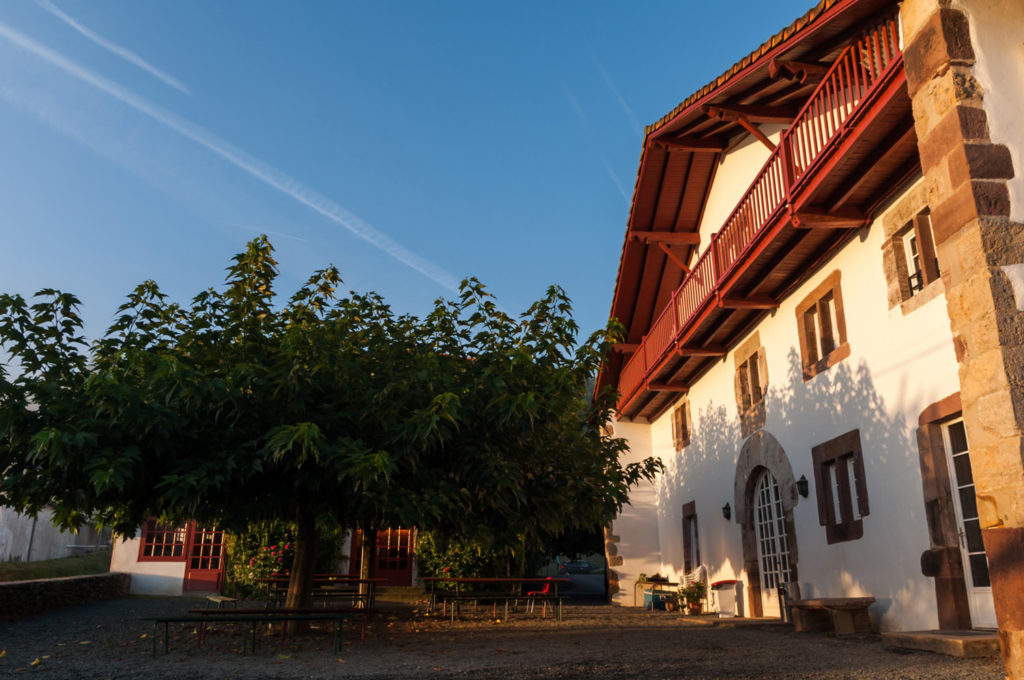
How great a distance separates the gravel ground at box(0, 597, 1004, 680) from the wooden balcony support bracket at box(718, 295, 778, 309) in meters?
4.41

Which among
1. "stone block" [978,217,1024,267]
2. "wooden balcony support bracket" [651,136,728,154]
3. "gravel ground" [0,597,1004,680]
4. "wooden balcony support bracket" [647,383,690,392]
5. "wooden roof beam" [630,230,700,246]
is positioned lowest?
"gravel ground" [0,597,1004,680]

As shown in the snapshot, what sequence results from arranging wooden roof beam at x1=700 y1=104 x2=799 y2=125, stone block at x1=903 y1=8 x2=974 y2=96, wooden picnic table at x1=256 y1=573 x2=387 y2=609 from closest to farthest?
stone block at x1=903 y1=8 x2=974 y2=96 → wooden roof beam at x1=700 y1=104 x2=799 y2=125 → wooden picnic table at x1=256 y1=573 x2=387 y2=609

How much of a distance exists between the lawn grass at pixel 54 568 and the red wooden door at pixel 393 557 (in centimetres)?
659

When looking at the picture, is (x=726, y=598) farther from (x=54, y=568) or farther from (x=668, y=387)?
(x=54, y=568)

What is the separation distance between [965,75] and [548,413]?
477cm

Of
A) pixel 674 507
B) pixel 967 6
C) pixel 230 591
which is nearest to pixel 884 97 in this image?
pixel 967 6

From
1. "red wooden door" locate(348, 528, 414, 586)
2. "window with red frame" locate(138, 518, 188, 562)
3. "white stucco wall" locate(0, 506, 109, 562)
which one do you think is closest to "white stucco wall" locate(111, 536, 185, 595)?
"window with red frame" locate(138, 518, 188, 562)

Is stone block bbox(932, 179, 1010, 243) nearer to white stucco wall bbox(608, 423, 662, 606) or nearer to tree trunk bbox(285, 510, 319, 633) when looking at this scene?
tree trunk bbox(285, 510, 319, 633)

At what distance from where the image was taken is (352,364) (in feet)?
25.6

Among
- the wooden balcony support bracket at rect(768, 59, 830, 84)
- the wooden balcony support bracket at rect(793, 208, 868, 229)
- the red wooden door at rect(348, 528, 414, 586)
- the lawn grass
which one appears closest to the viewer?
the wooden balcony support bracket at rect(793, 208, 868, 229)

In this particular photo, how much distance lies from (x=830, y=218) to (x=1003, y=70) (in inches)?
130

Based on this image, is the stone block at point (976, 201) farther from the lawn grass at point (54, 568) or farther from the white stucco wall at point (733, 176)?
the lawn grass at point (54, 568)

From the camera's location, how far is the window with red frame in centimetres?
2081

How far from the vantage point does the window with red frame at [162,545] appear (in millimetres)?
20812
